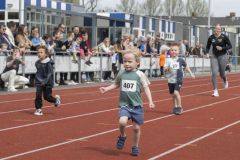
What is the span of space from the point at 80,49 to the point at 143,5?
9319 cm

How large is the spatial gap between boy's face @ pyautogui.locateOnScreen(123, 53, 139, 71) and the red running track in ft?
4.05

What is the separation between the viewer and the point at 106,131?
11.4m

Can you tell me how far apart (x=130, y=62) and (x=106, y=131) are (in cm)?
269

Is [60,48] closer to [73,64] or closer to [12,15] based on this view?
[73,64]

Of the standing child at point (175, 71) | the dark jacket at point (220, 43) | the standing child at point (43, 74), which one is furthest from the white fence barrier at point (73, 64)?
the standing child at point (175, 71)

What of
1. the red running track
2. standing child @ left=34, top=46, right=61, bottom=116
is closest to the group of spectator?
the red running track

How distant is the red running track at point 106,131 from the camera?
9062 mm

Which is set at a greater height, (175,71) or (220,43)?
(220,43)

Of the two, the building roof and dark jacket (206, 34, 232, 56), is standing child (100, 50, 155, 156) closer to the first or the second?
dark jacket (206, 34, 232, 56)

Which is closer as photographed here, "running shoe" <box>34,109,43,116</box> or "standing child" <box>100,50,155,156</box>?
"standing child" <box>100,50,155,156</box>

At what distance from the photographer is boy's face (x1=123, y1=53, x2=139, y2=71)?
8.91m

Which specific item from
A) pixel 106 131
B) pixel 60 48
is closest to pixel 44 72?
pixel 106 131

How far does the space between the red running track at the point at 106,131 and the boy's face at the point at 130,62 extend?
1.23 metres

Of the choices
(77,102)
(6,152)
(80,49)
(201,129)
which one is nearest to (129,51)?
(6,152)
